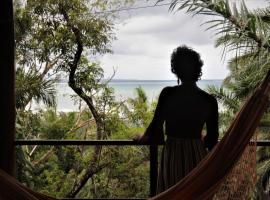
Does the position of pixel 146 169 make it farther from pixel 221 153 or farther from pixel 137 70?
pixel 137 70

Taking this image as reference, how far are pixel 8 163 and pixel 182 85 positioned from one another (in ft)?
3.50

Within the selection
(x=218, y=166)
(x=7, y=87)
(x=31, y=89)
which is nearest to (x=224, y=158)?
(x=218, y=166)

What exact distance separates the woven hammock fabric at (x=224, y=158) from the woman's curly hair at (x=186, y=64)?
0.26 m

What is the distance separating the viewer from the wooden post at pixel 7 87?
2.22 meters

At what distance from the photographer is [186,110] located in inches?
68.1

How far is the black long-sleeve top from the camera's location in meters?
1.73

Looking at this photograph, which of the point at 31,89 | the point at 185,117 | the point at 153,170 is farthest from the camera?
the point at 31,89

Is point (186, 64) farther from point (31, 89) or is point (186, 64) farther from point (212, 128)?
point (31, 89)

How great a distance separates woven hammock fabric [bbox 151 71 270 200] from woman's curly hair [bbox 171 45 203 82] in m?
0.26

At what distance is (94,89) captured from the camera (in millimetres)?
8391

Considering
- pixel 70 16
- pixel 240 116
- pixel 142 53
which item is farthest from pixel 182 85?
pixel 142 53

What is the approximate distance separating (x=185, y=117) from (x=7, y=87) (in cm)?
99

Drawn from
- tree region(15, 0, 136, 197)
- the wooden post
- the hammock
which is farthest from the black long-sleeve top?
tree region(15, 0, 136, 197)

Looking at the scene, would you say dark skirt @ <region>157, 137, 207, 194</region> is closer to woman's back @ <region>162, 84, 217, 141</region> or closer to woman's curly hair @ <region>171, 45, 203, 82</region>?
woman's back @ <region>162, 84, 217, 141</region>
